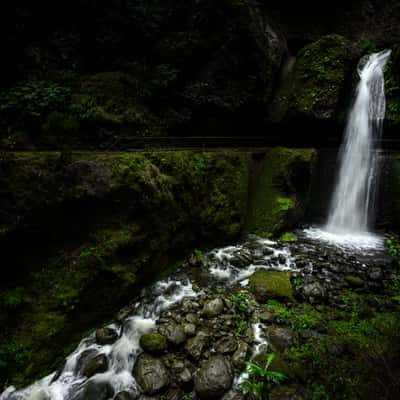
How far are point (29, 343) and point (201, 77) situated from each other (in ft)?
35.0

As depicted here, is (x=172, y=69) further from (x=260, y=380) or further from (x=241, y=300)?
(x=260, y=380)

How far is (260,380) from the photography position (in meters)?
3.22

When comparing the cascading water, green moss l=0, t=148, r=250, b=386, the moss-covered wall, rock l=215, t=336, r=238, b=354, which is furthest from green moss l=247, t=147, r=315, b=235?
rock l=215, t=336, r=238, b=354

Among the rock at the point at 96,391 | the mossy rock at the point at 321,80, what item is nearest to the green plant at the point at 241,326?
the rock at the point at 96,391

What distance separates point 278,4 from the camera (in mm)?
14352

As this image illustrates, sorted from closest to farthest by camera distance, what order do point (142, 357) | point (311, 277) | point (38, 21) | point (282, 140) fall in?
point (142, 357)
point (311, 277)
point (38, 21)
point (282, 140)

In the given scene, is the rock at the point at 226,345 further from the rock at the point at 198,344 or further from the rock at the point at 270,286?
the rock at the point at 270,286

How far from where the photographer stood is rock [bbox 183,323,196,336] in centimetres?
391

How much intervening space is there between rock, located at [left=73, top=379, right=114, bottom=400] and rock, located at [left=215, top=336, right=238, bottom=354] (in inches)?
67.3

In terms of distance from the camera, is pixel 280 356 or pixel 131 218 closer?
pixel 280 356

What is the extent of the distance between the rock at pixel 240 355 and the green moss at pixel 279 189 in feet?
15.4

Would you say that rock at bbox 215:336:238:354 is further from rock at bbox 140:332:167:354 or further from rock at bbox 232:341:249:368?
rock at bbox 140:332:167:354

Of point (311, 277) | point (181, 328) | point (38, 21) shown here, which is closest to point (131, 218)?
point (181, 328)

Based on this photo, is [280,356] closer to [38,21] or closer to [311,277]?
[311,277]
